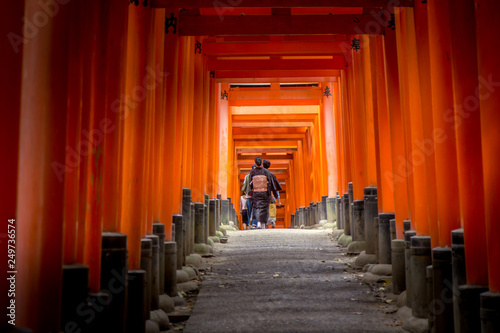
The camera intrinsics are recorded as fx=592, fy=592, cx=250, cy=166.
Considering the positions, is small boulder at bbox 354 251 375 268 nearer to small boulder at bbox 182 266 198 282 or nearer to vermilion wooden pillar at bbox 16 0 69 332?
small boulder at bbox 182 266 198 282

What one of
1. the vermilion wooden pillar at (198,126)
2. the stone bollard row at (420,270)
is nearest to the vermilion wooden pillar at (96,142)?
the stone bollard row at (420,270)

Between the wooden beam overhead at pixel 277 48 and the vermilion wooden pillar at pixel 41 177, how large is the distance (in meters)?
7.33

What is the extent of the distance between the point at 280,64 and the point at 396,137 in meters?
5.15

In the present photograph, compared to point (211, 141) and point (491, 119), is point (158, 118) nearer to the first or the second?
point (491, 119)

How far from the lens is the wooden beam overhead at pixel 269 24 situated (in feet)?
24.0

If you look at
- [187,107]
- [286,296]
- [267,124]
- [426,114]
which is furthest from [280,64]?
[267,124]

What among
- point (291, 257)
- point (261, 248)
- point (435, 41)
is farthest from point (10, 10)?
point (261, 248)

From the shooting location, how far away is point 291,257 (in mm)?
8117

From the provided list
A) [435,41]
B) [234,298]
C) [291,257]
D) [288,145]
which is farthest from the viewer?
[288,145]

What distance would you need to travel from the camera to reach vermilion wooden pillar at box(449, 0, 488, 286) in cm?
337

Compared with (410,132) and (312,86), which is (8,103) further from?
(312,86)

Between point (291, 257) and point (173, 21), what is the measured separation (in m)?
3.54

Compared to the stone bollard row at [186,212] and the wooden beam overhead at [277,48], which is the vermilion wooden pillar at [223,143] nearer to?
the wooden beam overhead at [277,48]

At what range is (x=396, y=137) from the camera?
611 centimetres
